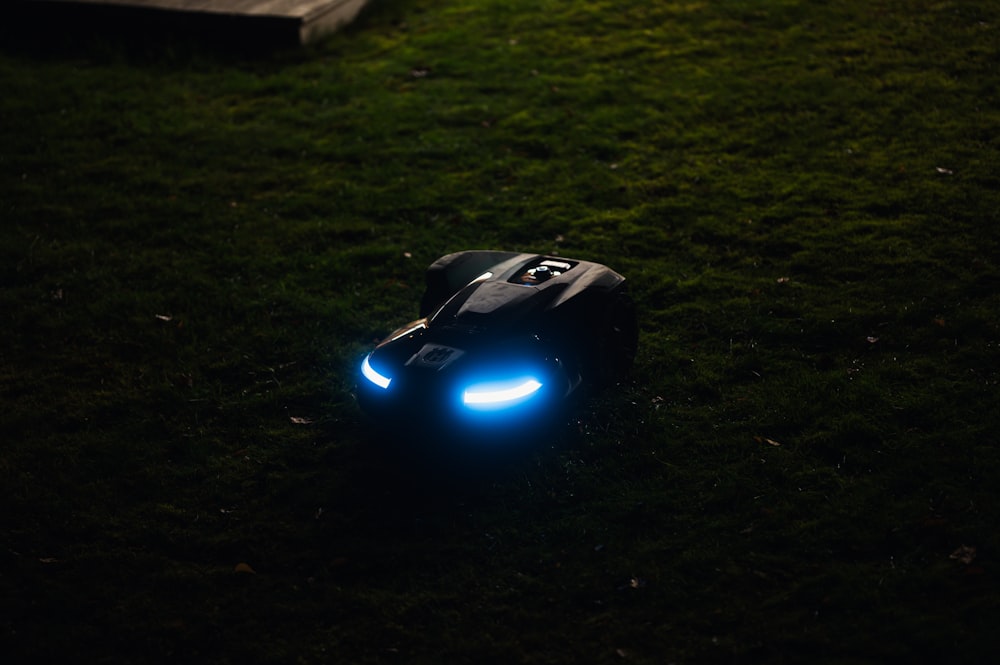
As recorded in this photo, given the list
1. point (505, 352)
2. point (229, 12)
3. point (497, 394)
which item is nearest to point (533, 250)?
point (505, 352)

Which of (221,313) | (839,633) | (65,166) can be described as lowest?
(839,633)

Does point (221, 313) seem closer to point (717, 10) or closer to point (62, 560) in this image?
point (62, 560)

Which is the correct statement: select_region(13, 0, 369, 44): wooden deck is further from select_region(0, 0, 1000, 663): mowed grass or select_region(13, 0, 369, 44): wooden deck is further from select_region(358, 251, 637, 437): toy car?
select_region(358, 251, 637, 437): toy car

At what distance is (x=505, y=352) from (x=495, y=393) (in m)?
0.25

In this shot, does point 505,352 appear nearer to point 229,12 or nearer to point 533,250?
point 533,250

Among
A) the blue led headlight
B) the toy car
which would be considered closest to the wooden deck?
the toy car

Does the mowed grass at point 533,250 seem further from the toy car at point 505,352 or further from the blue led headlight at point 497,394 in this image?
the blue led headlight at point 497,394

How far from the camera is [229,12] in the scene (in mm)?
12797

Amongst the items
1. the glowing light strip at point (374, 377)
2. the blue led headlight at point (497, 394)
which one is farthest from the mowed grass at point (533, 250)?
the glowing light strip at point (374, 377)

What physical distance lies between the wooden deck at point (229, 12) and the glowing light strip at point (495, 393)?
8521 millimetres

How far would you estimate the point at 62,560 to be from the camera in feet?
18.5

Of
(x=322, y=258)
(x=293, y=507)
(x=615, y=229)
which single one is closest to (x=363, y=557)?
(x=293, y=507)

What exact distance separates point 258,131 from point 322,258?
9.87 feet

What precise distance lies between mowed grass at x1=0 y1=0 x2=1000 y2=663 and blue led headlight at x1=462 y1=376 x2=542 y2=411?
55 centimetres
